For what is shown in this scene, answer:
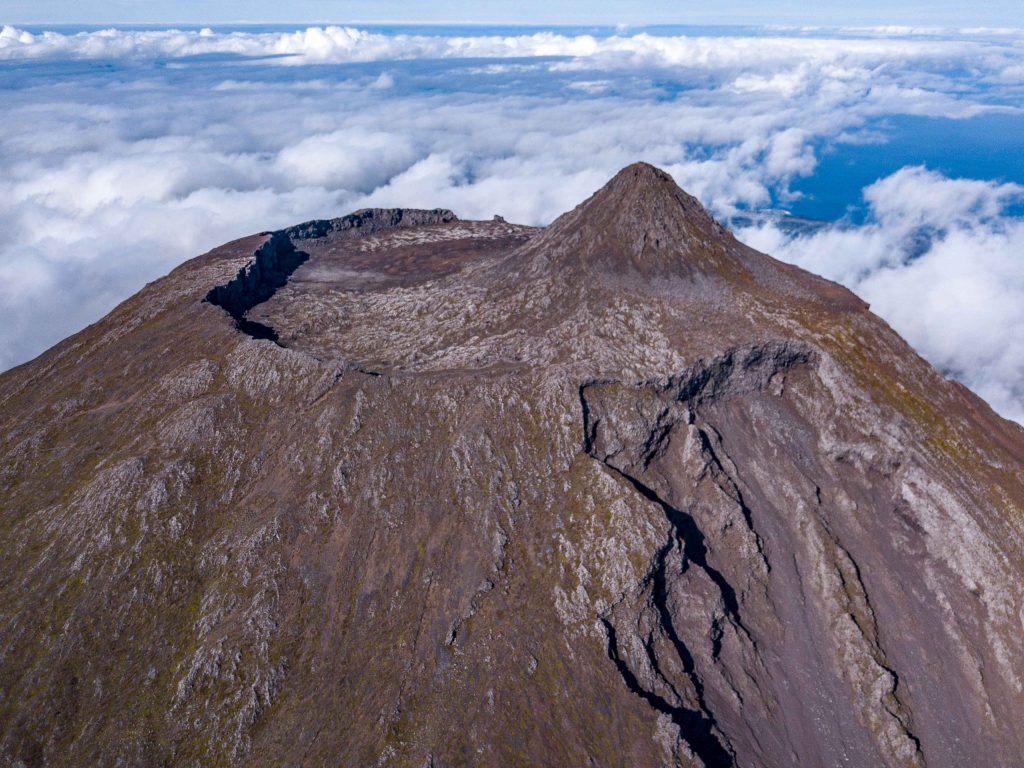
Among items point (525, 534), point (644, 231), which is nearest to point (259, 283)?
point (644, 231)

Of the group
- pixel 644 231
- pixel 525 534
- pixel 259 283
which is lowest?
pixel 525 534

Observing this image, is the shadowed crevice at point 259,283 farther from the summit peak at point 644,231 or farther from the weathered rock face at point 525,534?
the summit peak at point 644,231

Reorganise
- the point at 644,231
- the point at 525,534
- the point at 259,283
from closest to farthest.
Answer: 1. the point at 525,534
2. the point at 644,231
3. the point at 259,283

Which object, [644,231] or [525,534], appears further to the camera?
[644,231]

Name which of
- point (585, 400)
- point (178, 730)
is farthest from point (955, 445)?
point (178, 730)

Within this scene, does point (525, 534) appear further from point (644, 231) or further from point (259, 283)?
point (259, 283)

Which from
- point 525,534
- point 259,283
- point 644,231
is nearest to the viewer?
point 525,534

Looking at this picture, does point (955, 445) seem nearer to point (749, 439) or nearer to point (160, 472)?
point (749, 439)

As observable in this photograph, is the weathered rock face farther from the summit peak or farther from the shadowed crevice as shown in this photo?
the shadowed crevice
